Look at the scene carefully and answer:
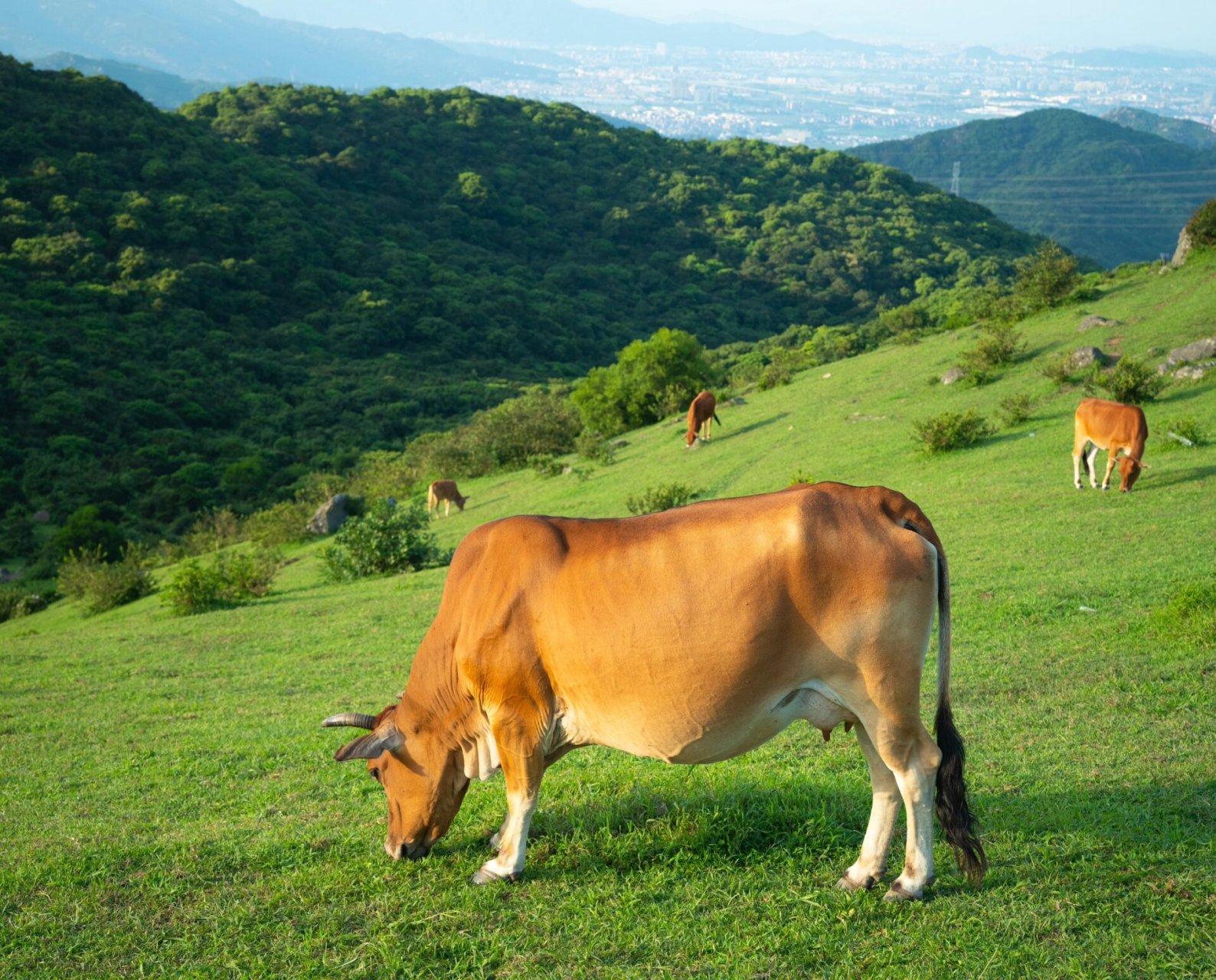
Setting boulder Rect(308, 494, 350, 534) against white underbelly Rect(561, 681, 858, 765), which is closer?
white underbelly Rect(561, 681, 858, 765)

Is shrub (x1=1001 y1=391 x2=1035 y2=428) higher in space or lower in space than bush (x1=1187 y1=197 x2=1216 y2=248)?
lower

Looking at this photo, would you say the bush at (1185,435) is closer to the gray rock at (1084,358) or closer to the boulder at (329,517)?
the gray rock at (1084,358)

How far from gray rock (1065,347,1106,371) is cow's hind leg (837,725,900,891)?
2110 centimetres

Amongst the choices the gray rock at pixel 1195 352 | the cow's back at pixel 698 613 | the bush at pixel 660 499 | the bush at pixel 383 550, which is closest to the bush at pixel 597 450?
the bush at pixel 660 499

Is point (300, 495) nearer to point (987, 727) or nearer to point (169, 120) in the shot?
point (987, 727)

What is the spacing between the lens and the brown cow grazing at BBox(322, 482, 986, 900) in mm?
4863

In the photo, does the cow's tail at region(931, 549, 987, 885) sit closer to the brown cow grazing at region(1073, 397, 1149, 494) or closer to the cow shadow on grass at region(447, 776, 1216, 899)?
the cow shadow on grass at region(447, 776, 1216, 899)

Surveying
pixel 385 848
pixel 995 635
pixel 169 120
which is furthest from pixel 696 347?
pixel 169 120

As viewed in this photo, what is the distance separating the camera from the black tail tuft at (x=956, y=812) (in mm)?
4980

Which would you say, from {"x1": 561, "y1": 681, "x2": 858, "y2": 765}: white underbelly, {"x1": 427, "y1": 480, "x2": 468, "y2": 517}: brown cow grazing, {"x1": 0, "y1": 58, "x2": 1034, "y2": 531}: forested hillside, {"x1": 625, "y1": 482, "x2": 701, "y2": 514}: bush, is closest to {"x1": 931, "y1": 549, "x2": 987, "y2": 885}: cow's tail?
{"x1": 561, "y1": 681, "x2": 858, "y2": 765}: white underbelly

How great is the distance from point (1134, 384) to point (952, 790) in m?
18.4

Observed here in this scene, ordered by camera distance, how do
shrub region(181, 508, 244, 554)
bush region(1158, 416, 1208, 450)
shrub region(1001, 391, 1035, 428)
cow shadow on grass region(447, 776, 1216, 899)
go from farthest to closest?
shrub region(181, 508, 244, 554), shrub region(1001, 391, 1035, 428), bush region(1158, 416, 1208, 450), cow shadow on grass region(447, 776, 1216, 899)

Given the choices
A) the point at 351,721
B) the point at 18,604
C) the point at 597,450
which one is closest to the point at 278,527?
the point at 18,604

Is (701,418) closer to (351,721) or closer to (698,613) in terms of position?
(351,721)
